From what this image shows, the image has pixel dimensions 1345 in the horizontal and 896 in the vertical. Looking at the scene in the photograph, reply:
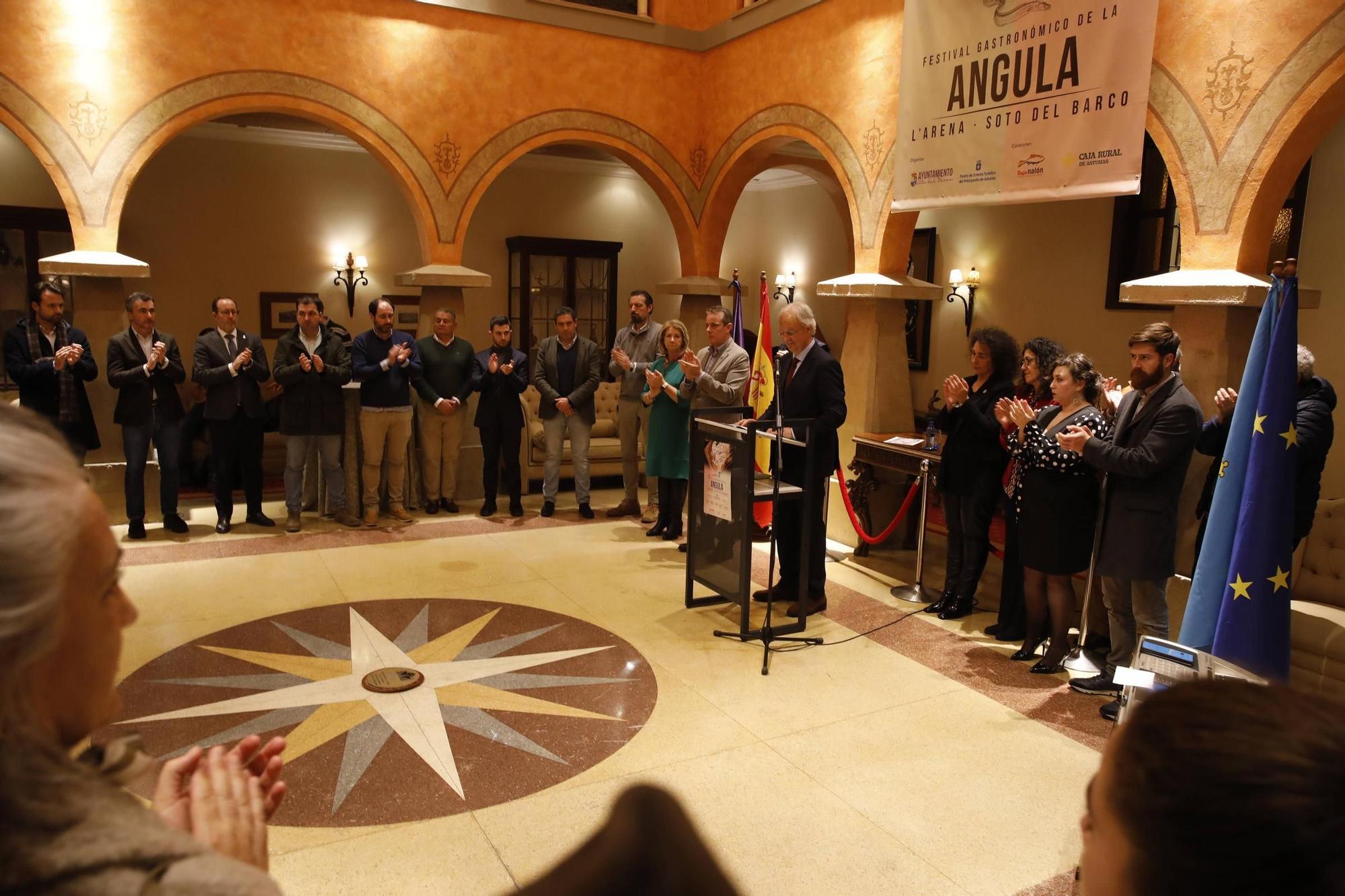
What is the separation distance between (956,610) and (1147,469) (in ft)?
5.40

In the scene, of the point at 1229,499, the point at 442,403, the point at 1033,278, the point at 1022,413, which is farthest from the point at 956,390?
the point at 1033,278

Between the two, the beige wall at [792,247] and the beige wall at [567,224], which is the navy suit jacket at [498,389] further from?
the beige wall at [792,247]

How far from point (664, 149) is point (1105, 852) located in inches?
326

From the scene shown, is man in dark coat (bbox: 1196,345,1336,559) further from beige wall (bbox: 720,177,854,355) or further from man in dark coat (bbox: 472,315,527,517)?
beige wall (bbox: 720,177,854,355)

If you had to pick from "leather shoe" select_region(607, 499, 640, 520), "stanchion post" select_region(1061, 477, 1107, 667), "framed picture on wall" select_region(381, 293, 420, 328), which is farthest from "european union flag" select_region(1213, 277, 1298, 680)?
"framed picture on wall" select_region(381, 293, 420, 328)

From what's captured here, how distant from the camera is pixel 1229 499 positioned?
324 centimetres

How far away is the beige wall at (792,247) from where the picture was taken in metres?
11.6

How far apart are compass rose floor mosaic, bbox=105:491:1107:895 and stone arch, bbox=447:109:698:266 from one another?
11.3 feet

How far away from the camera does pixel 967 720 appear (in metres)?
3.88

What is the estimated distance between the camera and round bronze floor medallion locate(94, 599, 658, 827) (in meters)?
3.24

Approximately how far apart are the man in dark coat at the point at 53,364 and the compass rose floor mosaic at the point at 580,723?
1.25m

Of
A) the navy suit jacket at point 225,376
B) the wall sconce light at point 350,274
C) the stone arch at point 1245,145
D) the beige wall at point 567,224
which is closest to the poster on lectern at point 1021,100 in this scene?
the stone arch at point 1245,145

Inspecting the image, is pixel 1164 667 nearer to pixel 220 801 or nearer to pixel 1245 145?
pixel 220 801

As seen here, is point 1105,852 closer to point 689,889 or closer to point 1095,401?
point 689,889
